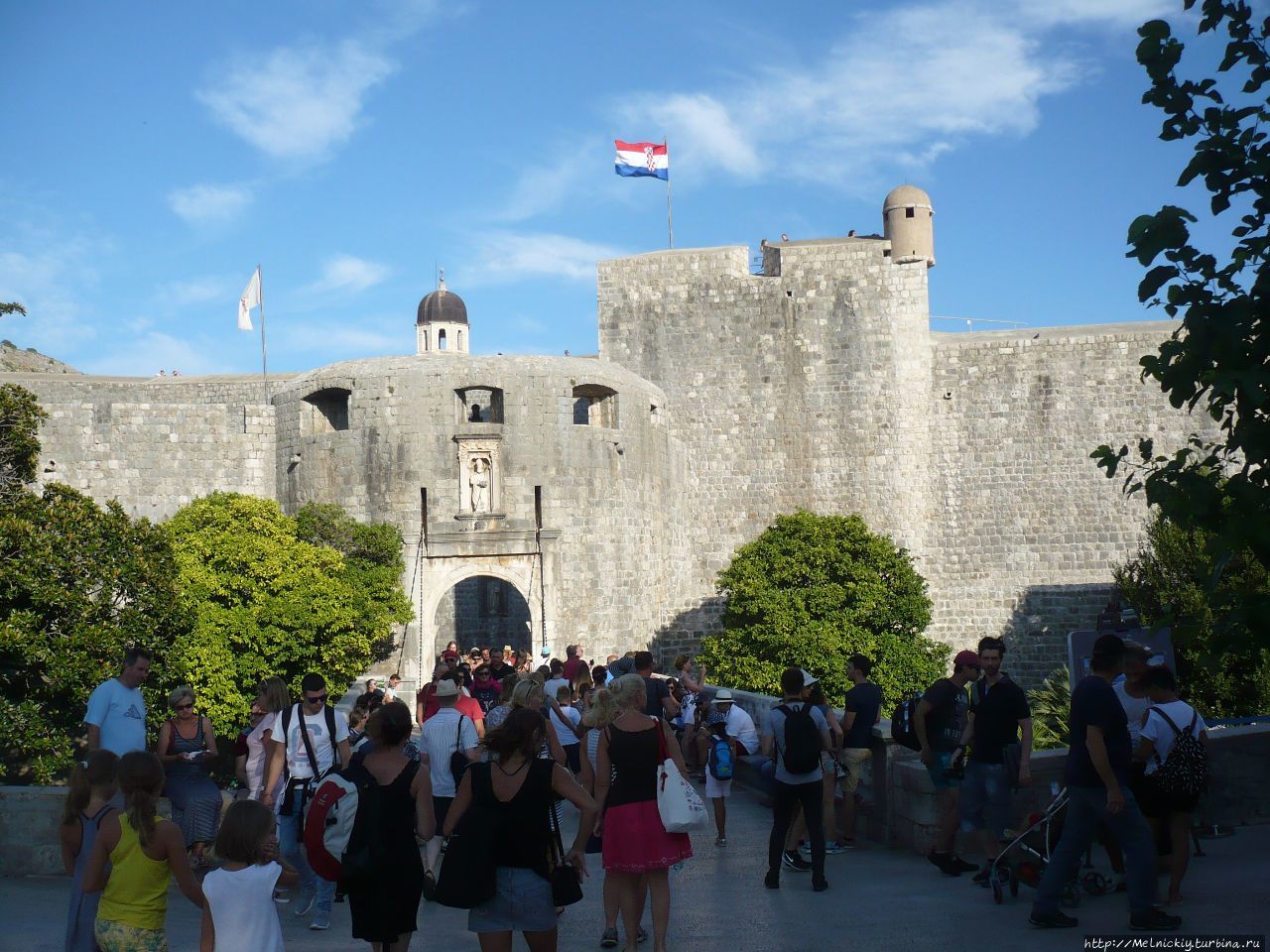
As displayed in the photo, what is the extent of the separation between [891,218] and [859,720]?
72.8 feet

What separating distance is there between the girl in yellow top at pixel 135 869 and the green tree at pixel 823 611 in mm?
19243

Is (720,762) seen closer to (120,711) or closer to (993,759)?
(993,759)

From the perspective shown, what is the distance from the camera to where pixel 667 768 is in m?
6.29

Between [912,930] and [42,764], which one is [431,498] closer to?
[42,764]

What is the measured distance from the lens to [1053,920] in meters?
6.40

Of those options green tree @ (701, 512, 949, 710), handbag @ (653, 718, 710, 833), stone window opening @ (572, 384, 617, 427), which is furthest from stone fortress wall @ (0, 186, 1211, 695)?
handbag @ (653, 718, 710, 833)

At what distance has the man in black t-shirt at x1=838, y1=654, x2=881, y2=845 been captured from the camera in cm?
924

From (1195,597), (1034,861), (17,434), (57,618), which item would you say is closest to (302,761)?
(1034,861)

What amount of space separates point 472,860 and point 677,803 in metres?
1.39

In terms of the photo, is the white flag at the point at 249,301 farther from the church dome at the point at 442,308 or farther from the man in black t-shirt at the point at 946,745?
the man in black t-shirt at the point at 946,745

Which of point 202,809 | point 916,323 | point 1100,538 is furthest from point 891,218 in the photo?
point 202,809

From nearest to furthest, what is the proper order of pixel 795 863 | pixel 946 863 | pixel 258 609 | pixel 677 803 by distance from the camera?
pixel 677 803 < pixel 946 863 < pixel 795 863 < pixel 258 609

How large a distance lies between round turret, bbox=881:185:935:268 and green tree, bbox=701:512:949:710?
7046mm

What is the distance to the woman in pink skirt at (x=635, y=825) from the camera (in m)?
6.18
